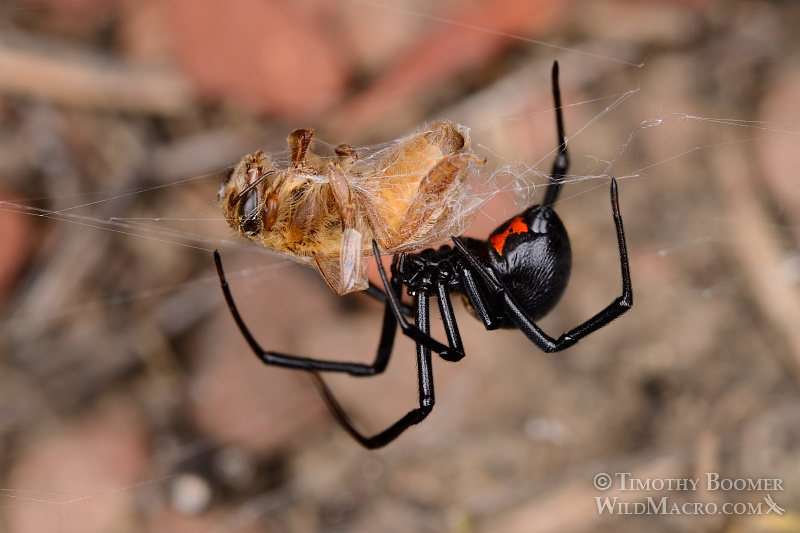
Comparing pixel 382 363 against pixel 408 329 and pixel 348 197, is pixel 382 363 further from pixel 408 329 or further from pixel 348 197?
pixel 348 197

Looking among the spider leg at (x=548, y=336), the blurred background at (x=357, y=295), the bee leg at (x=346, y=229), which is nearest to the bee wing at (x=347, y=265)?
the bee leg at (x=346, y=229)

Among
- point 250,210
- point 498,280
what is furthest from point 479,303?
point 250,210

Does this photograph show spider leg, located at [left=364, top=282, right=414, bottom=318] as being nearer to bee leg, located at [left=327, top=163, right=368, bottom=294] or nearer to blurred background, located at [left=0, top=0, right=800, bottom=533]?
bee leg, located at [left=327, top=163, right=368, bottom=294]

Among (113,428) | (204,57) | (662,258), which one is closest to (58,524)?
(113,428)

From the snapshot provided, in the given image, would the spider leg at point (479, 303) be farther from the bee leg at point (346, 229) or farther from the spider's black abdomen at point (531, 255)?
the bee leg at point (346, 229)

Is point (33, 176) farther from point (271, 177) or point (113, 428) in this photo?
point (271, 177)

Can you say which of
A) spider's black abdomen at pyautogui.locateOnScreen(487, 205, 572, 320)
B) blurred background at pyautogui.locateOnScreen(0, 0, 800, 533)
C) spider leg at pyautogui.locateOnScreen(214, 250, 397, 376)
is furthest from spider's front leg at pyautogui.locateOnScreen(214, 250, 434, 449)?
blurred background at pyautogui.locateOnScreen(0, 0, 800, 533)
